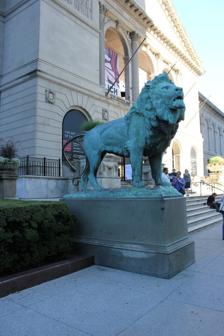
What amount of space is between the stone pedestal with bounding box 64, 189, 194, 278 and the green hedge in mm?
568

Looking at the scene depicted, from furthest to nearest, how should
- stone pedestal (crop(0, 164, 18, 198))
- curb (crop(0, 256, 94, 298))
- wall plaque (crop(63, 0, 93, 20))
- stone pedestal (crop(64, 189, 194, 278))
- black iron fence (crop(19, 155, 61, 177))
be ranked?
wall plaque (crop(63, 0, 93, 20)) → black iron fence (crop(19, 155, 61, 177)) → stone pedestal (crop(0, 164, 18, 198)) → stone pedestal (crop(64, 189, 194, 278)) → curb (crop(0, 256, 94, 298))

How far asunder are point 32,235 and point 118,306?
186 centimetres

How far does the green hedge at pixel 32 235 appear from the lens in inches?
173

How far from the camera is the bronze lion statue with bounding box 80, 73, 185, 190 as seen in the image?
5.18 metres

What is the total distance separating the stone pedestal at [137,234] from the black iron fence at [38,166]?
35.7ft

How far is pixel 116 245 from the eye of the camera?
215 inches

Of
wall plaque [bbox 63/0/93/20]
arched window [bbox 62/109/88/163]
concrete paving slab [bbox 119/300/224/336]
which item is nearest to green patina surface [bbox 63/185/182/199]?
concrete paving slab [bbox 119/300/224/336]

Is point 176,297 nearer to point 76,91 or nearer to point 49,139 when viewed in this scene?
point 49,139

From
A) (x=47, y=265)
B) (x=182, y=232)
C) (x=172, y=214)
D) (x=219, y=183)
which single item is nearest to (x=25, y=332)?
(x=47, y=265)

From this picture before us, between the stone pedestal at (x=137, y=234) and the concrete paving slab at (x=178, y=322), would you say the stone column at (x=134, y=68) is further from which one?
the concrete paving slab at (x=178, y=322)

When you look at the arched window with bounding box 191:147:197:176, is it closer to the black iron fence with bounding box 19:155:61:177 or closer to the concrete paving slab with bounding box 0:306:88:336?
the black iron fence with bounding box 19:155:61:177

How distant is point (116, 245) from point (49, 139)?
1340cm

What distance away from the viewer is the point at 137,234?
207 inches

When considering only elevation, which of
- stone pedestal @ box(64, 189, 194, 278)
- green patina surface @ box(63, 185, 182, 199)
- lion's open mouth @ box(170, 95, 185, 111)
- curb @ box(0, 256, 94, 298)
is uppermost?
lion's open mouth @ box(170, 95, 185, 111)
